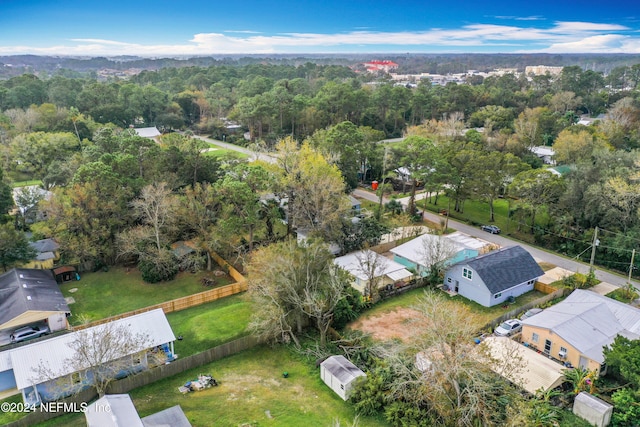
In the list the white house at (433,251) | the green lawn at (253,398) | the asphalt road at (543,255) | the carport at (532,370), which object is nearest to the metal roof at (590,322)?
the carport at (532,370)

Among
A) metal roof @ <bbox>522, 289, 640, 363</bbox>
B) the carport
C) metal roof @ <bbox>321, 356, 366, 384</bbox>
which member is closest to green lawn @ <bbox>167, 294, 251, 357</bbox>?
metal roof @ <bbox>321, 356, 366, 384</bbox>

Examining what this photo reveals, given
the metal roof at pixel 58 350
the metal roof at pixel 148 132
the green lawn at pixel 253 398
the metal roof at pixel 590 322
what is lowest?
the green lawn at pixel 253 398

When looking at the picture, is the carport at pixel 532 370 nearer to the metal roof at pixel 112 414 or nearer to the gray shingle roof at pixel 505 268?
the gray shingle roof at pixel 505 268

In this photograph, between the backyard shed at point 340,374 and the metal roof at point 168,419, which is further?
the backyard shed at point 340,374

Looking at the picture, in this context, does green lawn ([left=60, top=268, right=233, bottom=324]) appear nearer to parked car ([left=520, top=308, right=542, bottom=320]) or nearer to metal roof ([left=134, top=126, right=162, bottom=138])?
parked car ([left=520, top=308, right=542, bottom=320])

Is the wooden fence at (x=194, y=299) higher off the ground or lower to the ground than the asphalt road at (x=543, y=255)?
higher

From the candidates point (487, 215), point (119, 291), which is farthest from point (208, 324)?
point (487, 215)

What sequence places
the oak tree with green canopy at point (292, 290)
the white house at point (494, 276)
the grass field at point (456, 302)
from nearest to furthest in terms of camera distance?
the oak tree with green canopy at point (292, 290), the grass field at point (456, 302), the white house at point (494, 276)

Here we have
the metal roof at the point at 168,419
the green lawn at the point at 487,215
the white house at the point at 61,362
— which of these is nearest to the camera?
the metal roof at the point at 168,419
